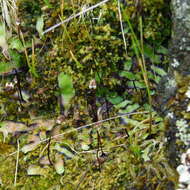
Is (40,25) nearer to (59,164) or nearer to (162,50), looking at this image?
(162,50)

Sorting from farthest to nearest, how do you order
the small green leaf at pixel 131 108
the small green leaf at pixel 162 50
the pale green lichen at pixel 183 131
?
the small green leaf at pixel 162 50
the small green leaf at pixel 131 108
the pale green lichen at pixel 183 131

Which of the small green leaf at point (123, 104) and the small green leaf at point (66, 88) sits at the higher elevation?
the small green leaf at point (66, 88)

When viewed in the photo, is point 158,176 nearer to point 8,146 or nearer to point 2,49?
point 8,146

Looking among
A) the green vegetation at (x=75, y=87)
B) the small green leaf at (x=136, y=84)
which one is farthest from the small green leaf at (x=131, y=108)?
the small green leaf at (x=136, y=84)

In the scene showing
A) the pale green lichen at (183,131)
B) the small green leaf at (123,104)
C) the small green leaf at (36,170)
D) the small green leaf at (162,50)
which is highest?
the small green leaf at (162,50)

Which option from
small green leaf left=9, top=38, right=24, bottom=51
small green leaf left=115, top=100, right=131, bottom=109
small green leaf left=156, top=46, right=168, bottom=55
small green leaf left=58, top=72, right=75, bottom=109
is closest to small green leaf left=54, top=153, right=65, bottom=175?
small green leaf left=58, top=72, right=75, bottom=109

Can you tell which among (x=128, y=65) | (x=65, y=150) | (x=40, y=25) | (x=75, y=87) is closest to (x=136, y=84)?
(x=128, y=65)

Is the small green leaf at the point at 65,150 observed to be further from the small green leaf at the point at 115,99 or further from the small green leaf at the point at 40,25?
the small green leaf at the point at 40,25

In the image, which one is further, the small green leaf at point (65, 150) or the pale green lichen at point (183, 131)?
the small green leaf at point (65, 150)

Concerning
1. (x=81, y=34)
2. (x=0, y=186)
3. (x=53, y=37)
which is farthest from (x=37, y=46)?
(x=0, y=186)
